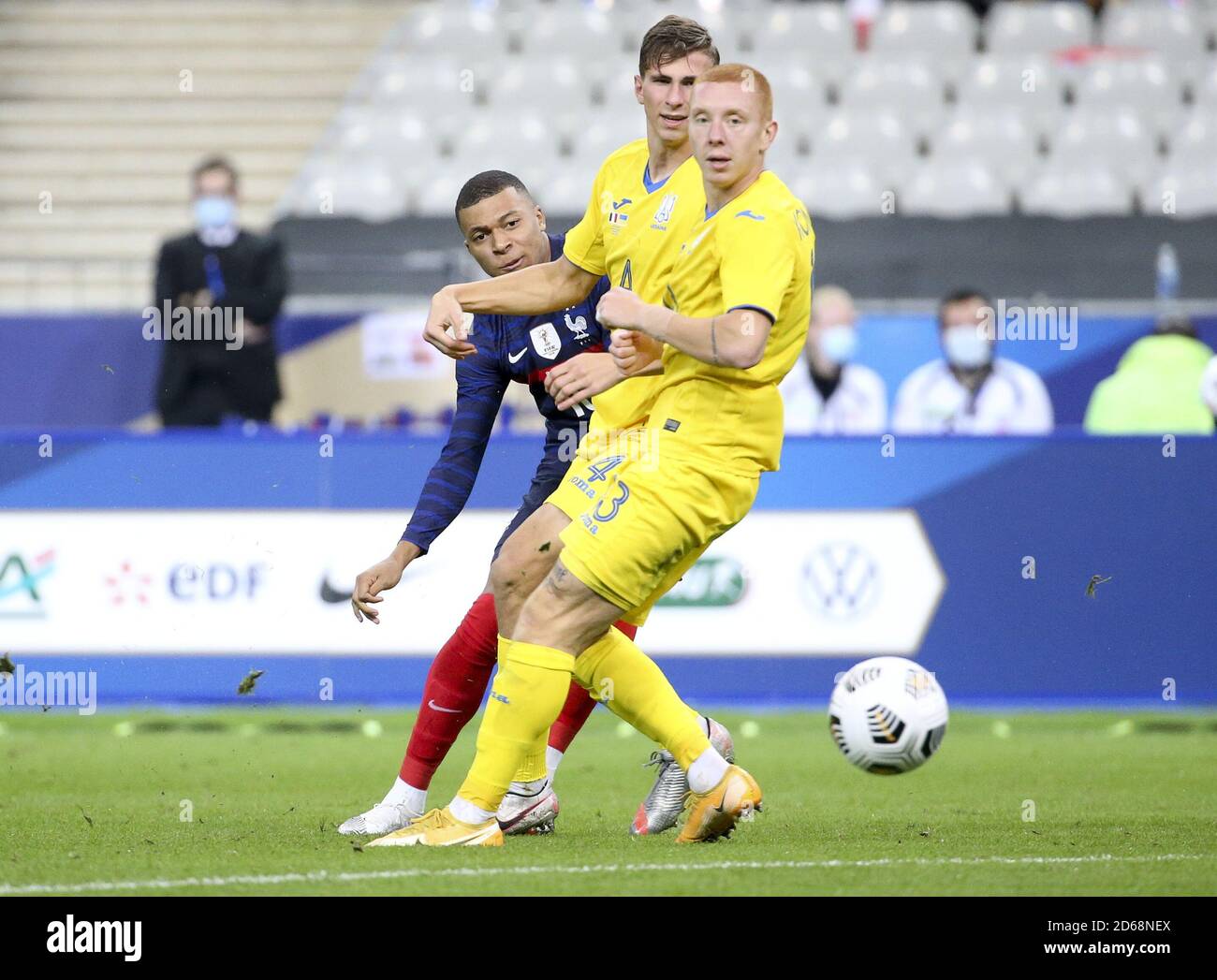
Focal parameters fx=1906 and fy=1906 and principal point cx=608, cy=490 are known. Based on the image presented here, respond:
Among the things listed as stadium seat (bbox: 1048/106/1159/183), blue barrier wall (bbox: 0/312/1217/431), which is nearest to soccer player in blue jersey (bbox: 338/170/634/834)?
blue barrier wall (bbox: 0/312/1217/431)

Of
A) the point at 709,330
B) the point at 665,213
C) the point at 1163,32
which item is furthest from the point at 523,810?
the point at 1163,32

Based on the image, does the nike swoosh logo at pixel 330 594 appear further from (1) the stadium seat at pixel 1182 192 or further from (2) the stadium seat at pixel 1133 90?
(2) the stadium seat at pixel 1133 90

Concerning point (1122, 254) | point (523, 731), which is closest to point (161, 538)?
point (523, 731)

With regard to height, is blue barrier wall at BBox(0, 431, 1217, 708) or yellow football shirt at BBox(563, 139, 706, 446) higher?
yellow football shirt at BBox(563, 139, 706, 446)

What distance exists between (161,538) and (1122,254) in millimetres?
7736

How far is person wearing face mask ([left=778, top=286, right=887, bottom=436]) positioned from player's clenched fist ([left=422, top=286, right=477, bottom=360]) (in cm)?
647

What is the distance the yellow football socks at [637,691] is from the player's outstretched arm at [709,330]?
→ 1.02 meters

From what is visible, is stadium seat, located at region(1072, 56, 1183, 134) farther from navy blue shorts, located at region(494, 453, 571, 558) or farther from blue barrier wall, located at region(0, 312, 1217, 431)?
navy blue shorts, located at region(494, 453, 571, 558)

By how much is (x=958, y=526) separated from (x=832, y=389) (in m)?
2.31

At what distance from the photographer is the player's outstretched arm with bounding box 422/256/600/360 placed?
233 inches

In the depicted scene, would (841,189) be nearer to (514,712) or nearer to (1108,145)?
(1108,145)

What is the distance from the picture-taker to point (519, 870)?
519 centimetres

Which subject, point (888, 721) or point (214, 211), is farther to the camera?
point (214, 211)

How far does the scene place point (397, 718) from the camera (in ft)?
32.2
